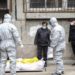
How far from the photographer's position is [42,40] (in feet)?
39.0

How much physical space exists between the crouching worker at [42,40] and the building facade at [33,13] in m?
0.37

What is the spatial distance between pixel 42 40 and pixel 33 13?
41.3 inches

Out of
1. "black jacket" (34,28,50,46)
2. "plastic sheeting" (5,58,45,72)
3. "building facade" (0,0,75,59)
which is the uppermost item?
"building facade" (0,0,75,59)

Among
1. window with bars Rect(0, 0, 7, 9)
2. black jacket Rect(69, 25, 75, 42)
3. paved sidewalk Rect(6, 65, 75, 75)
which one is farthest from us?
window with bars Rect(0, 0, 7, 9)

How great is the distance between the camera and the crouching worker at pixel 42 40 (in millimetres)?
11883

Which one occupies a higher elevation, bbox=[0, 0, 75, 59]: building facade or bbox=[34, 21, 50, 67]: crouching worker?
bbox=[0, 0, 75, 59]: building facade

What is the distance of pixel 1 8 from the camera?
12.1m

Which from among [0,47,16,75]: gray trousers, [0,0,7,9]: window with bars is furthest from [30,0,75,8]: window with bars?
[0,47,16,75]: gray trousers

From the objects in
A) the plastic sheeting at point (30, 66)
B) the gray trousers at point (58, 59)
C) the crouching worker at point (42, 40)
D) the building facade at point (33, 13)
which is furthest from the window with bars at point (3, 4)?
the gray trousers at point (58, 59)

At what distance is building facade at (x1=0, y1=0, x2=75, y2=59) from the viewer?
12234 mm

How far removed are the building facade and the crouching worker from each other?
372 mm

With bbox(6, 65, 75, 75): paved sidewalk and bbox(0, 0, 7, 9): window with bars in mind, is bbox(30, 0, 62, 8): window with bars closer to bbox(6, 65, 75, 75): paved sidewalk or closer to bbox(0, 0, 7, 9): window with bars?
bbox(0, 0, 7, 9): window with bars

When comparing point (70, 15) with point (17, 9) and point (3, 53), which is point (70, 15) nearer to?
point (17, 9)

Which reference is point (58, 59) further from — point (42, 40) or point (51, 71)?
point (42, 40)
